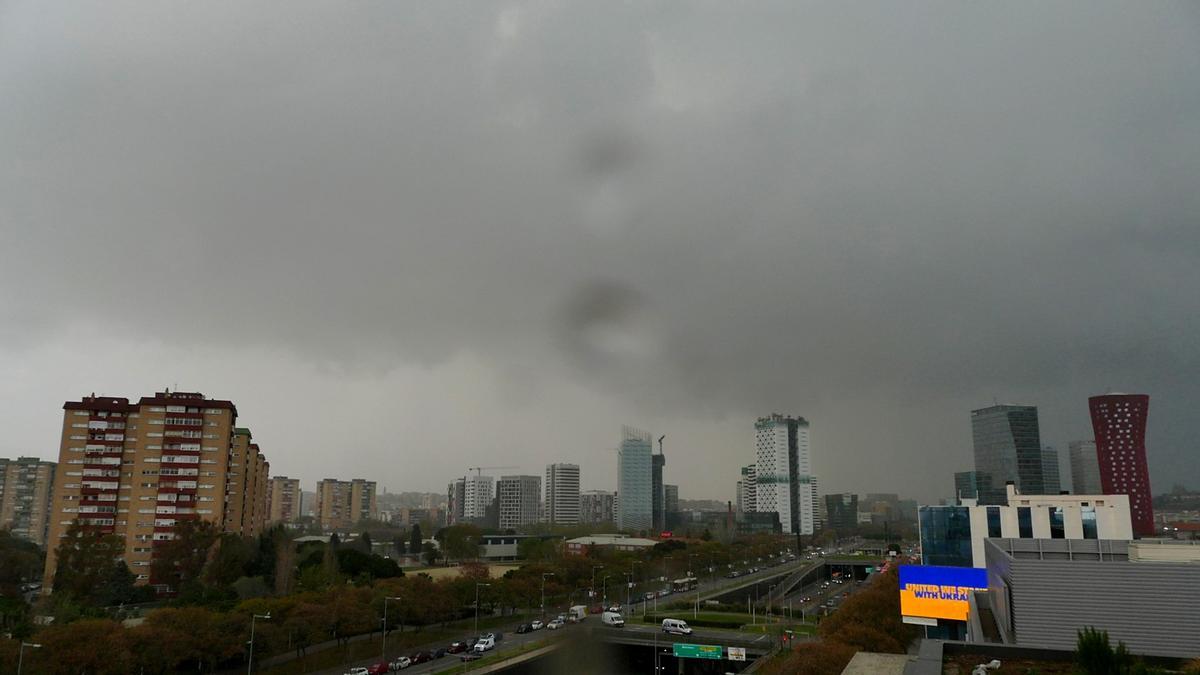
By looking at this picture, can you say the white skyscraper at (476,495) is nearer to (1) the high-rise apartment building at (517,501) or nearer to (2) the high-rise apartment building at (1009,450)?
(1) the high-rise apartment building at (517,501)

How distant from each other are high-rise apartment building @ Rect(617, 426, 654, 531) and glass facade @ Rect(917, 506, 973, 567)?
402ft

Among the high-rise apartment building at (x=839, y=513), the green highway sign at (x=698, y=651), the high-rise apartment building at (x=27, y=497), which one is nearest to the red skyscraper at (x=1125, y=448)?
the green highway sign at (x=698, y=651)

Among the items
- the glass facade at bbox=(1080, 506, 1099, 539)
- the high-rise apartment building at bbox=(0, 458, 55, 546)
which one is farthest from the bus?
the high-rise apartment building at bbox=(0, 458, 55, 546)

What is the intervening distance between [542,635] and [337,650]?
397 inches

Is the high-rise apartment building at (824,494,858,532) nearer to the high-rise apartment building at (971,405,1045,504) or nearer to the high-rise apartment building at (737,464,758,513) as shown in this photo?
the high-rise apartment building at (737,464,758,513)

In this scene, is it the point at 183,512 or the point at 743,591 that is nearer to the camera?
the point at 183,512

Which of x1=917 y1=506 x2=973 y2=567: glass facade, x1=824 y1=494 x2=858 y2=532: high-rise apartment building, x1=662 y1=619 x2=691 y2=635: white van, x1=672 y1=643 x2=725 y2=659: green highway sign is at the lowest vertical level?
x1=824 y1=494 x2=858 y2=532: high-rise apartment building

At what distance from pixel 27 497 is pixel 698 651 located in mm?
88587

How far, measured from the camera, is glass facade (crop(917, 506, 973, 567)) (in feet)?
136

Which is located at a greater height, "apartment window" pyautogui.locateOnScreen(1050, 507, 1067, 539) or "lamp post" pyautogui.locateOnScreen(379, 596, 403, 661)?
"apartment window" pyautogui.locateOnScreen(1050, 507, 1067, 539)

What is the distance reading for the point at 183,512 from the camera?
5088 cm

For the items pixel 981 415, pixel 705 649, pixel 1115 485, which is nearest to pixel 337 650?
pixel 705 649

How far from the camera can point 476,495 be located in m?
186

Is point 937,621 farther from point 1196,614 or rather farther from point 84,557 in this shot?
point 84,557
